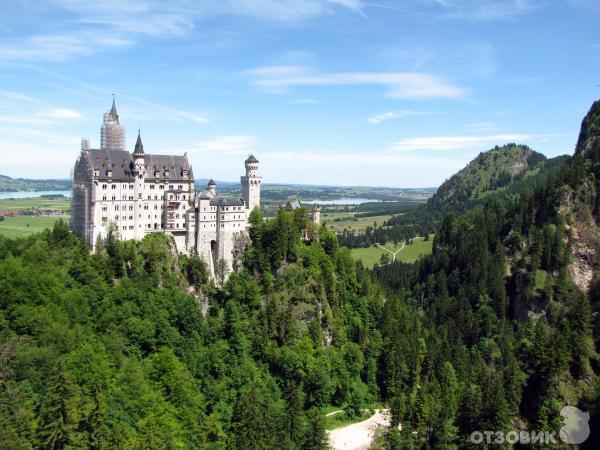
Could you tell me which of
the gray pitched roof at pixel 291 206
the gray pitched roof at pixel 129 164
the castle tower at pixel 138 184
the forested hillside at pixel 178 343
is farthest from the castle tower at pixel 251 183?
the castle tower at pixel 138 184

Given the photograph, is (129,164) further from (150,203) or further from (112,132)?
(112,132)

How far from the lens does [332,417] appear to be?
91.2 m

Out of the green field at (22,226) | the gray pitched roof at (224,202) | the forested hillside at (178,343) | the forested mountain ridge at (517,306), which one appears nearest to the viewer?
the forested hillside at (178,343)

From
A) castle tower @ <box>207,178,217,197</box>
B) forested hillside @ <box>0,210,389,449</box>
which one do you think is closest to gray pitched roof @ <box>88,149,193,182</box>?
castle tower @ <box>207,178,217,197</box>

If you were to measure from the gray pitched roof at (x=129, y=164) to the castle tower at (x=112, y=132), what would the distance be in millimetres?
9600

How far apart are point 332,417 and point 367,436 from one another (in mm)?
7702

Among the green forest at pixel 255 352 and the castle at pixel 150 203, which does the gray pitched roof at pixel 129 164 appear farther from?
the green forest at pixel 255 352

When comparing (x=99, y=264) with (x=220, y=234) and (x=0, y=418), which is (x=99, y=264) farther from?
(x=0, y=418)

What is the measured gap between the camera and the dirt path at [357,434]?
3250 inches

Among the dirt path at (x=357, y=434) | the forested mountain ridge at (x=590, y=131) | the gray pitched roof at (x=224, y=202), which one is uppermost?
the forested mountain ridge at (x=590, y=131)

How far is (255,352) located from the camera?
305ft

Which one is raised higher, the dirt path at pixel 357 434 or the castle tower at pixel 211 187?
the castle tower at pixel 211 187

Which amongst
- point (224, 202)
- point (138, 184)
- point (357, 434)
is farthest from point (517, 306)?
point (138, 184)

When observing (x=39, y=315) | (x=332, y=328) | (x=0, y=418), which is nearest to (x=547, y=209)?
(x=332, y=328)
